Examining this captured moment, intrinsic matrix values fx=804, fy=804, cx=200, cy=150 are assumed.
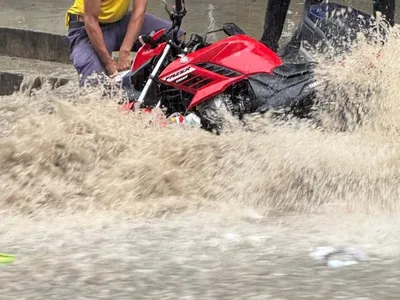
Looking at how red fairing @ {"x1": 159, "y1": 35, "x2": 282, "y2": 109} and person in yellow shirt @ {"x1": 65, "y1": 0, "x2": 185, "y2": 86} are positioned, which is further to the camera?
person in yellow shirt @ {"x1": 65, "y1": 0, "x2": 185, "y2": 86}

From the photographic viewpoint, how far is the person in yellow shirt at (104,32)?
5.74 m

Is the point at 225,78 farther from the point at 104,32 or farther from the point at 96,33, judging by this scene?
the point at 104,32

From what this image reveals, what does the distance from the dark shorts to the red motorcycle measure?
0.58m

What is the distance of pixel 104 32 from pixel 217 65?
1358 mm

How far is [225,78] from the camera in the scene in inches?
192

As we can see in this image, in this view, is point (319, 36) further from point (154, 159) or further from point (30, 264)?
point (30, 264)

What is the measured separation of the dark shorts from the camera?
5.81 meters

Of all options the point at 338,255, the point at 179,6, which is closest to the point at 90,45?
the point at 179,6

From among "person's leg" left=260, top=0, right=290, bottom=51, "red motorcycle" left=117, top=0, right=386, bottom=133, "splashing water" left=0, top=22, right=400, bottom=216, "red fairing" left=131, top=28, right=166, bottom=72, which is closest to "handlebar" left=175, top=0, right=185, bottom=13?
"red motorcycle" left=117, top=0, right=386, bottom=133

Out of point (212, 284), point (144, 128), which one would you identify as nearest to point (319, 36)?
point (144, 128)

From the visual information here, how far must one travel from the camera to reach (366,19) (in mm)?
5215

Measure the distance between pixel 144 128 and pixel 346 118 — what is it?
123 centimetres

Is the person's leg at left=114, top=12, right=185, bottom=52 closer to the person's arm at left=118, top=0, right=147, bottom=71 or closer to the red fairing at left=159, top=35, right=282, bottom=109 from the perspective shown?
the person's arm at left=118, top=0, right=147, bottom=71

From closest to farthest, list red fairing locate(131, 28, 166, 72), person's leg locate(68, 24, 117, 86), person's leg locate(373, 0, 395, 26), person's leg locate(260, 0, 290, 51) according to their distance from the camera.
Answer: red fairing locate(131, 28, 166, 72)
person's leg locate(68, 24, 117, 86)
person's leg locate(373, 0, 395, 26)
person's leg locate(260, 0, 290, 51)
